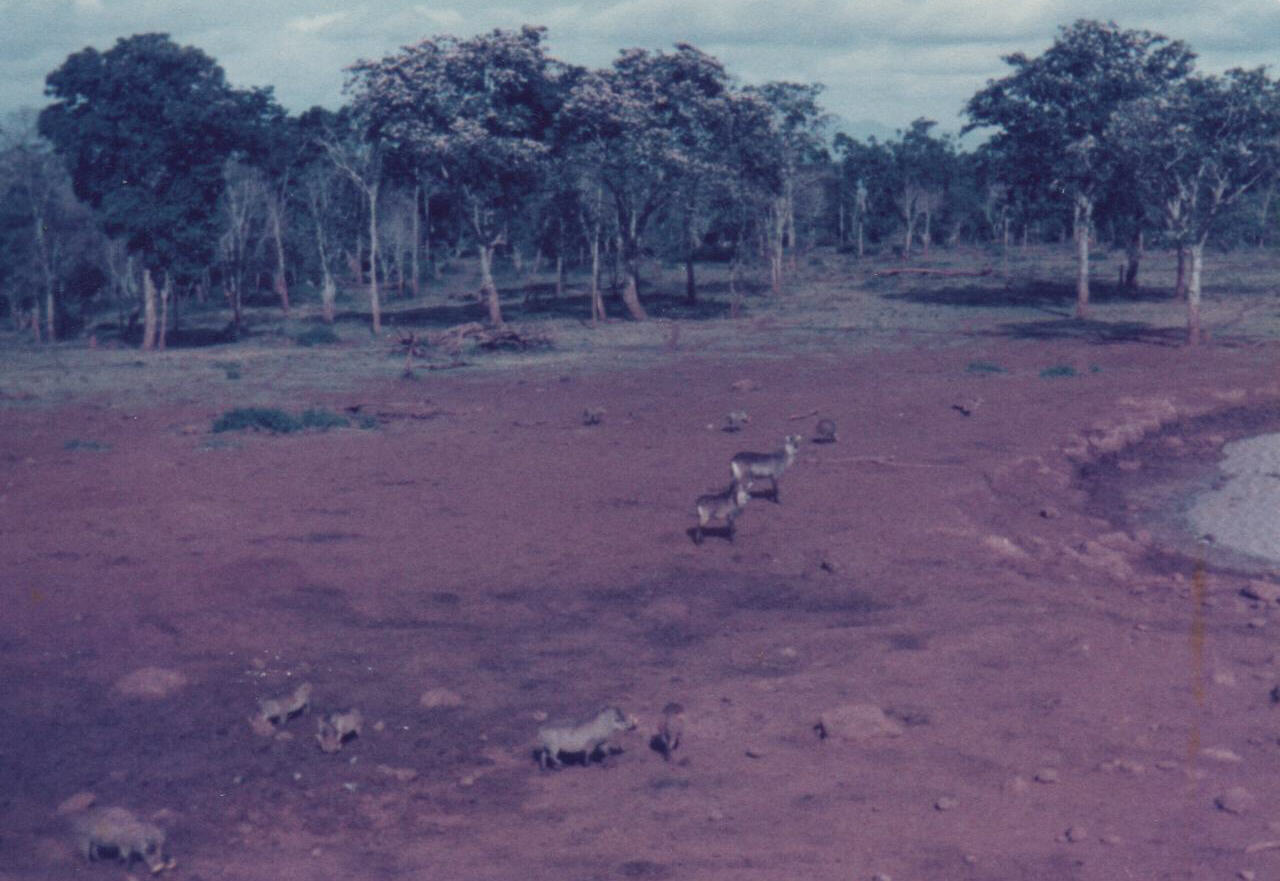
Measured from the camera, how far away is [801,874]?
21.0ft

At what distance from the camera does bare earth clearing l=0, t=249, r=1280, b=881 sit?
22.7 ft

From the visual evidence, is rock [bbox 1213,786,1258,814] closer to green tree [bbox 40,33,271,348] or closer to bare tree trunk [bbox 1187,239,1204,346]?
bare tree trunk [bbox 1187,239,1204,346]

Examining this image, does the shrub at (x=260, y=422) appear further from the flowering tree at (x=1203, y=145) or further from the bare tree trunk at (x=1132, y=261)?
the bare tree trunk at (x=1132, y=261)

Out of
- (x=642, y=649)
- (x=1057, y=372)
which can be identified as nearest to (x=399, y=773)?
(x=642, y=649)

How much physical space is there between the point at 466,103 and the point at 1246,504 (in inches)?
1114

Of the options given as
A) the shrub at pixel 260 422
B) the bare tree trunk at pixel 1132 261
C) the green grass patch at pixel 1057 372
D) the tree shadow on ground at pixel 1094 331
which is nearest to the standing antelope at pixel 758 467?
the shrub at pixel 260 422

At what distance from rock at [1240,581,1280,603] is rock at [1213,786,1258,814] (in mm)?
5160

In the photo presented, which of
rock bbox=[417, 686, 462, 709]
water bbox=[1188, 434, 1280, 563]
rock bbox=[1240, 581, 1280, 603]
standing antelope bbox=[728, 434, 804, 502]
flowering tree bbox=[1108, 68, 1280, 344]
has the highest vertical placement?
flowering tree bbox=[1108, 68, 1280, 344]

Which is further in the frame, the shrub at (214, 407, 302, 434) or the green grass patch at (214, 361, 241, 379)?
the green grass patch at (214, 361, 241, 379)

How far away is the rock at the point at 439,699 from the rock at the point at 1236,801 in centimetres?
486

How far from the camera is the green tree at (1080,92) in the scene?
39531mm

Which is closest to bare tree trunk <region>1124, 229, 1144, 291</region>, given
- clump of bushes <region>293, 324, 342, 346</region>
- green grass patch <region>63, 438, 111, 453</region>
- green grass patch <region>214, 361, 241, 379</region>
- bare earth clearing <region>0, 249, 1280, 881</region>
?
bare earth clearing <region>0, 249, 1280, 881</region>

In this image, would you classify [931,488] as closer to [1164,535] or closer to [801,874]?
[1164,535]

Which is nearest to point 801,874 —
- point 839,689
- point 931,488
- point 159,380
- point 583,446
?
point 839,689
